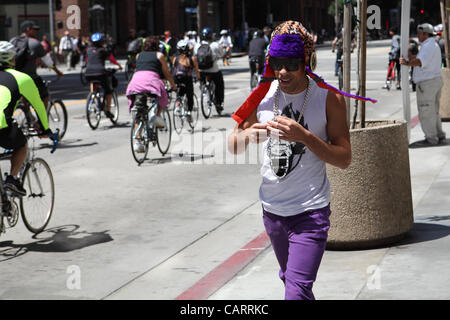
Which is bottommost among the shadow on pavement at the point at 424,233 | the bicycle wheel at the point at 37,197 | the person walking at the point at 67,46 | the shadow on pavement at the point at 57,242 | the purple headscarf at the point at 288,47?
the shadow on pavement at the point at 57,242

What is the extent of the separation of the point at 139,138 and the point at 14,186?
16.1 ft

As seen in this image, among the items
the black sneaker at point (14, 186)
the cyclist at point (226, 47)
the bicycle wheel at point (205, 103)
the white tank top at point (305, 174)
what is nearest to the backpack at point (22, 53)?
the bicycle wheel at point (205, 103)

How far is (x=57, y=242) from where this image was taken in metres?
7.88

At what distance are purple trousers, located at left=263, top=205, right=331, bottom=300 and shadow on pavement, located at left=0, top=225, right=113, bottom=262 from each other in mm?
3725

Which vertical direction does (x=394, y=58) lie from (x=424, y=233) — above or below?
above

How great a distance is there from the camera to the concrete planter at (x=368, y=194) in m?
6.70

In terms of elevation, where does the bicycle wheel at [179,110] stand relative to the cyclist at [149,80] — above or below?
below

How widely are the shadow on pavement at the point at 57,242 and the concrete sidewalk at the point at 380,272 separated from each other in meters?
1.87

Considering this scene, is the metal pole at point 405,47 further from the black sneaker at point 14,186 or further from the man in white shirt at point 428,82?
the black sneaker at point 14,186

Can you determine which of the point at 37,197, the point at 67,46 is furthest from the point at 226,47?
the point at 37,197

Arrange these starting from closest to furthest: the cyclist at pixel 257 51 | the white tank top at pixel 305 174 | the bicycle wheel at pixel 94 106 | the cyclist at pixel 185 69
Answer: the white tank top at pixel 305 174 → the cyclist at pixel 185 69 → the bicycle wheel at pixel 94 106 → the cyclist at pixel 257 51

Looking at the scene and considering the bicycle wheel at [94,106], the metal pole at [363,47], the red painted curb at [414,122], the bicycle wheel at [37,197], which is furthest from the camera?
the bicycle wheel at [94,106]

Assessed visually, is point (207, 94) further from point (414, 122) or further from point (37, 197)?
point (37, 197)

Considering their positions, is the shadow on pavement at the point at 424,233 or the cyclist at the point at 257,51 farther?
the cyclist at the point at 257,51
